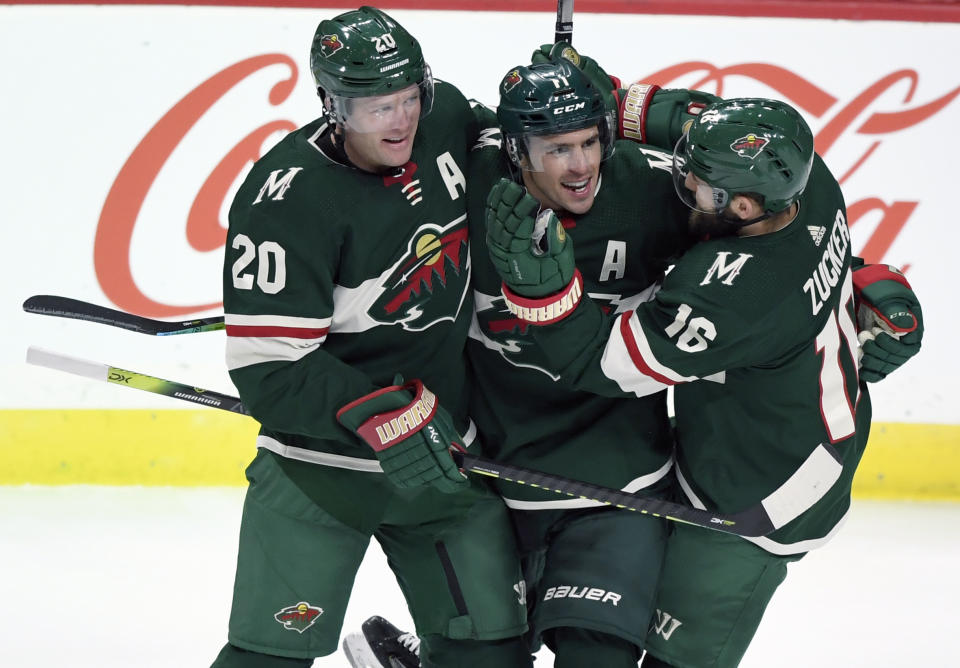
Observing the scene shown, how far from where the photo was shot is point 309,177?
7.73 feet

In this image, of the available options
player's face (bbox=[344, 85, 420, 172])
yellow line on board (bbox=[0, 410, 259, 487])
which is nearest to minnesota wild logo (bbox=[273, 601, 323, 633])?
player's face (bbox=[344, 85, 420, 172])

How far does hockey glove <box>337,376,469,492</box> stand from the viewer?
2.33 m

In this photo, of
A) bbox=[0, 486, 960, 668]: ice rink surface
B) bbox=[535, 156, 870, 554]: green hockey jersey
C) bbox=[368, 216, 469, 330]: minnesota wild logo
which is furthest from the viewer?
bbox=[0, 486, 960, 668]: ice rink surface

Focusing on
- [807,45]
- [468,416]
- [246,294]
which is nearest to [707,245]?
[468,416]

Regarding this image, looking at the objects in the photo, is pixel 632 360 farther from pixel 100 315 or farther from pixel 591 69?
pixel 100 315

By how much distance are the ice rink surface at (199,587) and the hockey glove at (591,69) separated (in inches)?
66.5

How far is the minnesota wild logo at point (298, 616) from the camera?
2475 millimetres

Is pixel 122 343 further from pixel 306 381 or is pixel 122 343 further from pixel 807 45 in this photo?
pixel 807 45

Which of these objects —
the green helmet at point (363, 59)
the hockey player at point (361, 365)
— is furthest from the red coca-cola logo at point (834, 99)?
the green helmet at point (363, 59)

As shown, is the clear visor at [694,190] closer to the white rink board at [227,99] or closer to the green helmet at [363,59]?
the green helmet at [363,59]

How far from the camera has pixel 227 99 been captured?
418cm

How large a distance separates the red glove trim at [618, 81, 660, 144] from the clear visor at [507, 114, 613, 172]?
0.30 meters

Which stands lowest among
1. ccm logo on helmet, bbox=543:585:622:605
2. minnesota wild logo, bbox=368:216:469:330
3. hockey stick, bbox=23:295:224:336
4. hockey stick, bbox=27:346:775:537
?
ccm logo on helmet, bbox=543:585:622:605

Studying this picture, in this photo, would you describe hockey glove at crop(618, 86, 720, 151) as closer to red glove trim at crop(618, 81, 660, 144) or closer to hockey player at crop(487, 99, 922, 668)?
red glove trim at crop(618, 81, 660, 144)
